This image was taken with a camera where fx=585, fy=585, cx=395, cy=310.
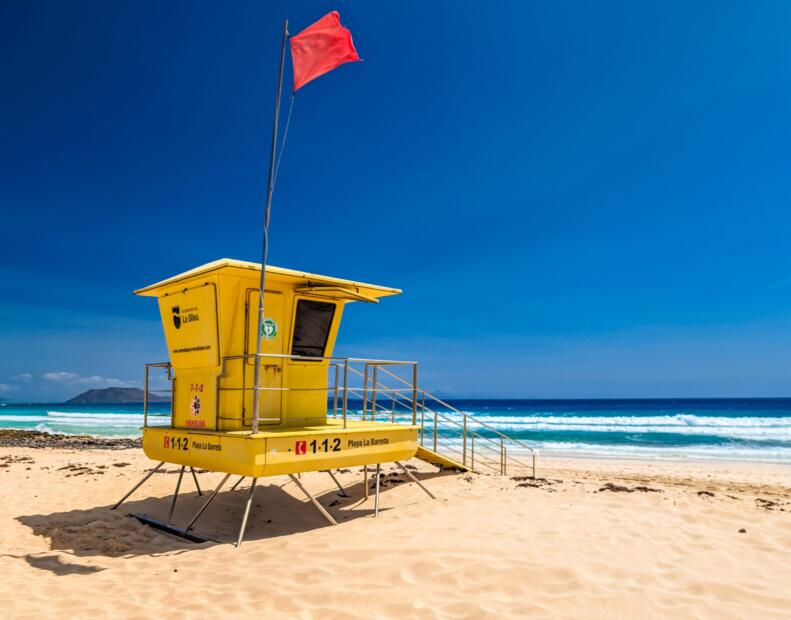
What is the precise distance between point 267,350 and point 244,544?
2689 millimetres

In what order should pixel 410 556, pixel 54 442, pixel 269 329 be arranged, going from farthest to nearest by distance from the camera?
pixel 54 442 < pixel 269 329 < pixel 410 556

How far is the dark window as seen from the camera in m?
9.06

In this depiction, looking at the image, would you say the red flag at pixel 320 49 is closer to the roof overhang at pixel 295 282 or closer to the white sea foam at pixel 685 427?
the roof overhang at pixel 295 282

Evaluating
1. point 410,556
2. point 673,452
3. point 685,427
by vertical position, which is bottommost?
point 685,427

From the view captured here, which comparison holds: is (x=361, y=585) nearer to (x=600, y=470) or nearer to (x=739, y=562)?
(x=739, y=562)

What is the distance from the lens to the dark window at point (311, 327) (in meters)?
9.06

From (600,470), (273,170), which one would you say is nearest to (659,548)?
(273,170)

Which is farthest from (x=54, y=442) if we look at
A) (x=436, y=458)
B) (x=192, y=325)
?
(x=192, y=325)

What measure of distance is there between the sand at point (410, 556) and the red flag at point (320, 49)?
5691 mm

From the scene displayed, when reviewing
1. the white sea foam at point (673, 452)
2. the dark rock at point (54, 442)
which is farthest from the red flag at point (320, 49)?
the dark rock at point (54, 442)

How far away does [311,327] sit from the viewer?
30.3ft

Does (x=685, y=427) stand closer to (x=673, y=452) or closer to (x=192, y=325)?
(x=673, y=452)

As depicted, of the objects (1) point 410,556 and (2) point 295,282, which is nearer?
(1) point 410,556

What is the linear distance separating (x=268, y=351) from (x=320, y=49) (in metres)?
4.23
